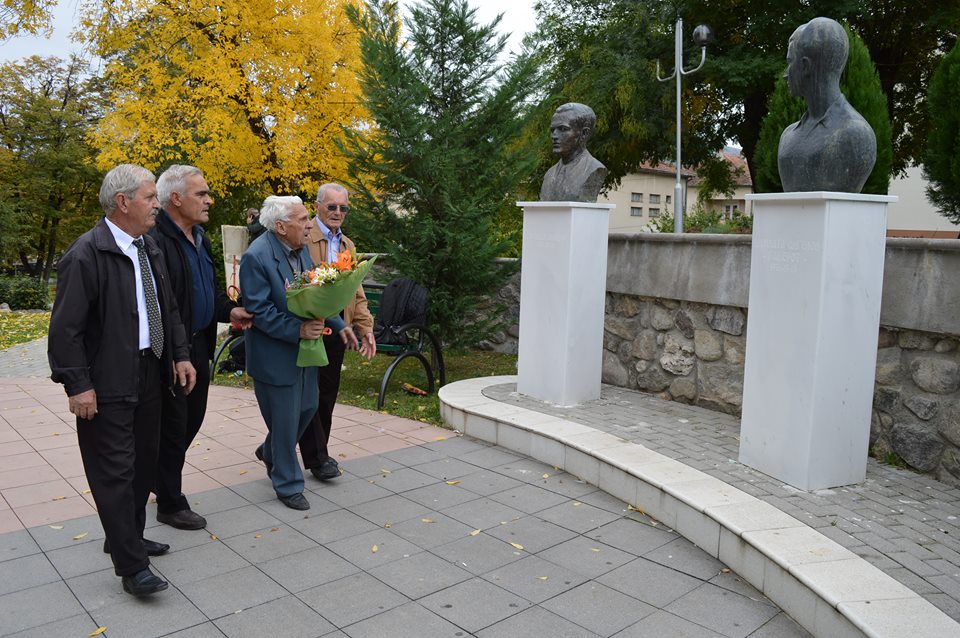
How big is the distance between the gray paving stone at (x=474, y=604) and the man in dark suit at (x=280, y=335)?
134 centimetres

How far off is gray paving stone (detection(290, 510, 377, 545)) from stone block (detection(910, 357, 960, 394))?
132 inches

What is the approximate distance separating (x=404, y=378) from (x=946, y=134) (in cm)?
762

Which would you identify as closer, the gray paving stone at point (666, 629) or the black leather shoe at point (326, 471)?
the gray paving stone at point (666, 629)

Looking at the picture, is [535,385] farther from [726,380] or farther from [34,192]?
[34,192]

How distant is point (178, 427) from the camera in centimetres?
405

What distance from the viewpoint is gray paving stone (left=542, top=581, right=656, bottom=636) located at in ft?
10.6

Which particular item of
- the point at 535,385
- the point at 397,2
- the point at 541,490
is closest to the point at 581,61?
the point at 397,2

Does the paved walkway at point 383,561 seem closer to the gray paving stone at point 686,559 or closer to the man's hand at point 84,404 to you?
the gray paving stone at point 686,559

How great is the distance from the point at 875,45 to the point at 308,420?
17861 mm

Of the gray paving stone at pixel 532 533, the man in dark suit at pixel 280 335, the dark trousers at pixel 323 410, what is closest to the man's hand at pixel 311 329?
the man in dark suit at pixel 280 335

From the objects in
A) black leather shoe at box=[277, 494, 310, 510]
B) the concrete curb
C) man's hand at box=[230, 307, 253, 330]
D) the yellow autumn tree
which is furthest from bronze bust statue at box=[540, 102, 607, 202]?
the yellow autumn tree

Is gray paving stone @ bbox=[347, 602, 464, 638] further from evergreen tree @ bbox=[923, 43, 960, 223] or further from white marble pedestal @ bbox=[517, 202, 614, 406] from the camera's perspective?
evergreen tree @ bbox=[923, 43, 960, 223]

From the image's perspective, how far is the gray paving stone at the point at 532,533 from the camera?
409 cm

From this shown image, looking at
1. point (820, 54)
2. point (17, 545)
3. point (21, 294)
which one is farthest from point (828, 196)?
point (21, 294)
